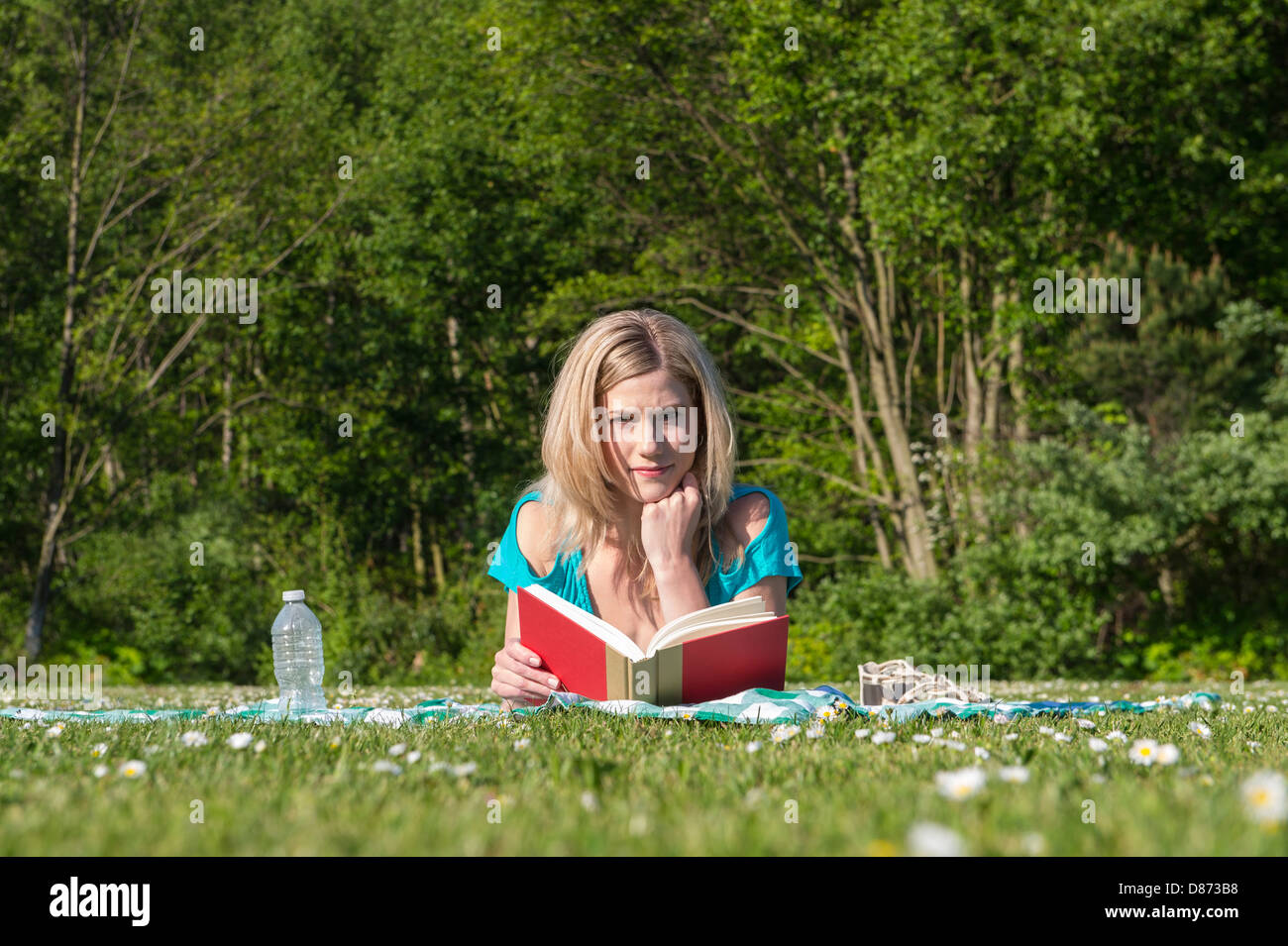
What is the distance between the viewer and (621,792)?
2.49 meters

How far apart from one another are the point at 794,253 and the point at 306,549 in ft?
31.2

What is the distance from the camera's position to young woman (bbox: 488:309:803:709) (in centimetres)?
439

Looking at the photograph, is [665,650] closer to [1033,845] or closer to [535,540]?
[535,540]

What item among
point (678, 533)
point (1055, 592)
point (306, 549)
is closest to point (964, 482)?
point (1055, 592)

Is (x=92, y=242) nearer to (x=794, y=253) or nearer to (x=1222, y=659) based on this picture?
(x=794, y=253)

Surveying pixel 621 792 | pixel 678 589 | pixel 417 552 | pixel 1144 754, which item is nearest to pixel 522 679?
pixel 678 589

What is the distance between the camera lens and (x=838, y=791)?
2.48m

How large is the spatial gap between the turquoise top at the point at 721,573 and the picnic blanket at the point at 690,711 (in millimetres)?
490

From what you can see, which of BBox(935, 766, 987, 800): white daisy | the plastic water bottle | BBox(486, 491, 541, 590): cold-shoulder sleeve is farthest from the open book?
the plastic water bottle

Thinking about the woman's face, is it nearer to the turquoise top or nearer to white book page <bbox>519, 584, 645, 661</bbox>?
the turquoise top

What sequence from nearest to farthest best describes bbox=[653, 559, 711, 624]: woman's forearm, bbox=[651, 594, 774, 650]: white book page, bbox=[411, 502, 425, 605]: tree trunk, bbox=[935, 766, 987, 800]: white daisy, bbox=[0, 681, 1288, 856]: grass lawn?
1. bbox=[0, 681, 1288, 856]: grass lawn
2. bbox=[935, 766, 987, 800]: white daisy
3. bbox=[651, 594, 774, 650]: white book page
4. bbox=[653, 559, 711, 624]: woman's forearm
5. bbox=[411, 502, 425, 605]: tree trunk

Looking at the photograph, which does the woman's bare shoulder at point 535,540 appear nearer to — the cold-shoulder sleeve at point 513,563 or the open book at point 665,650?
the cold-shoulder sleeve at point 513,563

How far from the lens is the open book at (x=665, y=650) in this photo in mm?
3885
